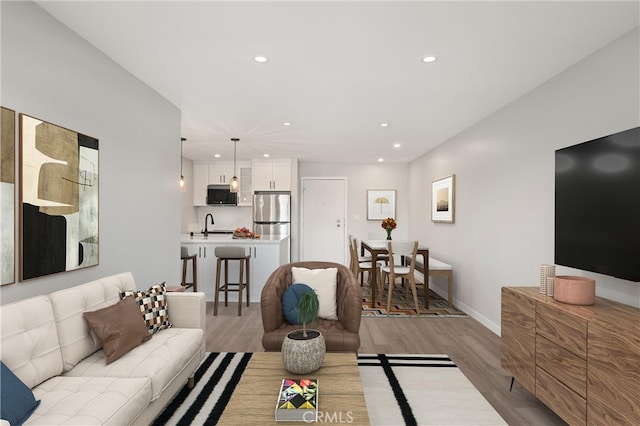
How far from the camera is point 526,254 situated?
3.33 metres

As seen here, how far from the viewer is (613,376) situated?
5.57 ft

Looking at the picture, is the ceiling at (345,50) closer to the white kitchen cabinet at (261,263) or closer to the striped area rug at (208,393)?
the white kitchen cabinet at (261,263)

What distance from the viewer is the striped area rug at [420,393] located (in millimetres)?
2256

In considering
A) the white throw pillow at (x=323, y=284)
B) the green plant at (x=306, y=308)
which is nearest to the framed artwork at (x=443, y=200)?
the white throw pillow at (x=323, y=284)

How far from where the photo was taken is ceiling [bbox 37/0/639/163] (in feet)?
6.75

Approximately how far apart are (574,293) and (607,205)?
1.91ft

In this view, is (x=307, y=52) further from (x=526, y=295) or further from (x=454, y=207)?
(x=454, y=207)

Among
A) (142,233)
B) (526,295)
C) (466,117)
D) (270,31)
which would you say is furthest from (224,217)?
(526,295)

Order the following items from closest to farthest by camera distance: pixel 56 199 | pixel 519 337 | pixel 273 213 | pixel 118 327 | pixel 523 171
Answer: pixel 118 327, pixel 56 199, pixel 519 337, pixel 523 171, pixel 273 213

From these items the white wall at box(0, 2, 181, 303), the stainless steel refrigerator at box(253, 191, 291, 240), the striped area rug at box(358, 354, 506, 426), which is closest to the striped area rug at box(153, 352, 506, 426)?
the striped area rug at box(358, 354, 506, 426)

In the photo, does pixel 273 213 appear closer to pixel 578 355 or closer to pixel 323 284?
pixel 323 284

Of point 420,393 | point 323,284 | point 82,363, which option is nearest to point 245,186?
point 323,284

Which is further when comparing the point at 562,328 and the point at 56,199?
the point at 56,199

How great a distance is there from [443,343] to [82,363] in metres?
3.10
